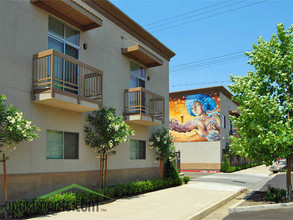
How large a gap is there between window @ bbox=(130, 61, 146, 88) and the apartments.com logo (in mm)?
6685

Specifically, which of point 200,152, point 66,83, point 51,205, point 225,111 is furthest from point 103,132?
point 225,111

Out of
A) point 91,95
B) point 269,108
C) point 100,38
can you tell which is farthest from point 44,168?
point 269,108

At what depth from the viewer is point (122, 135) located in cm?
1153

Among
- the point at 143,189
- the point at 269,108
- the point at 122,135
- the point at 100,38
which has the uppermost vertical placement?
the point at 100,38

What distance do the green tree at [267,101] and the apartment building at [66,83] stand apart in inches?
187

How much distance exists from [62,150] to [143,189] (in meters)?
4.38

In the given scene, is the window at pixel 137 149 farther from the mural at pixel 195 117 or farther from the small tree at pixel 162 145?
the mural at pixel 195 117

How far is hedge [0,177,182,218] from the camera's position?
7.97 metres

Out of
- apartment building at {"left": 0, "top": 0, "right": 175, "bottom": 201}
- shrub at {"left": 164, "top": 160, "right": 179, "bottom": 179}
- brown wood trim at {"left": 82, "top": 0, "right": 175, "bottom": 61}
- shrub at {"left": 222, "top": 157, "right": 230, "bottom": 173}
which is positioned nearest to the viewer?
apartment building at {"left": 0, "top": 0, "right": 175, "bottom": 201}

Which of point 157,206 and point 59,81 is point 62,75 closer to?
point 59,81

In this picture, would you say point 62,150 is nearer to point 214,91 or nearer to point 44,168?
point 44,168

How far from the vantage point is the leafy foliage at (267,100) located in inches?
A: 409

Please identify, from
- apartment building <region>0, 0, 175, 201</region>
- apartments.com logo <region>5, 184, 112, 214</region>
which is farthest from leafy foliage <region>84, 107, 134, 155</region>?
apartments.com logo <region>5, 184, 112, 214</region>

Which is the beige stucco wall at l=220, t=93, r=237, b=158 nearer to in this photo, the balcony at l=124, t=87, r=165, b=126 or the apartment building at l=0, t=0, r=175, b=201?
the balcony at l=124, t=87, r=165, b=126
